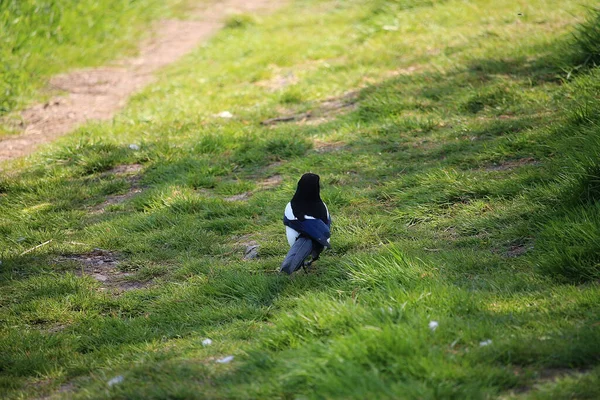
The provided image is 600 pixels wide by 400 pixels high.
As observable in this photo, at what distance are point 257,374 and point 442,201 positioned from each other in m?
2.85

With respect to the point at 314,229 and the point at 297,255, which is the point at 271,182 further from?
the point at 297,255

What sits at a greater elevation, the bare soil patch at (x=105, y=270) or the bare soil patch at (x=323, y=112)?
the bare soil patch at (x=105, y=270)

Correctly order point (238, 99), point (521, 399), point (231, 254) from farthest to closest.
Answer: point (238, 99) < point (231, 254) < point (521, 399)

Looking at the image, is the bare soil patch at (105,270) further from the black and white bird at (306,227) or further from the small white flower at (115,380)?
the small white flower at (115,380)

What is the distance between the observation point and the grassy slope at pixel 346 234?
3.46m

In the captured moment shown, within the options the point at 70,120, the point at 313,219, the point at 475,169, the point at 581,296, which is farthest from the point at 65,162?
the point at 581,296

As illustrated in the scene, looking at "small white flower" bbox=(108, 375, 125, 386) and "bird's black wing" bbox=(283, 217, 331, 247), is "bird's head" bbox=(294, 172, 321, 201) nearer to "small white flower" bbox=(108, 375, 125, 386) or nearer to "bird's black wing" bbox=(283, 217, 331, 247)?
"bird's black wing" bbox=(283, 217, 331, 247)

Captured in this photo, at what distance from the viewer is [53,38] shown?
38.7 ft

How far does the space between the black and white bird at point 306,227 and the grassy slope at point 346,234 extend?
0.66ft

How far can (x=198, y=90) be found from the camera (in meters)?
10.2

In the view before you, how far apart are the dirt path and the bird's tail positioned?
4877mm

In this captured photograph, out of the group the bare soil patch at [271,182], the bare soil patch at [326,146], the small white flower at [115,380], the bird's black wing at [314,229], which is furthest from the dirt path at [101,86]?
the small white flower at [115,380]

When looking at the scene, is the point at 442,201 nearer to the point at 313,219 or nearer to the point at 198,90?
the point at 313,219

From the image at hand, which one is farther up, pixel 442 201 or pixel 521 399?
pixel 521 399
